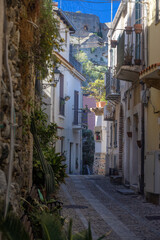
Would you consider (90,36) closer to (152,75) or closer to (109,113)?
(109,113)

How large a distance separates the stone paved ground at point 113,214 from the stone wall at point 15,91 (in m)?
1.42

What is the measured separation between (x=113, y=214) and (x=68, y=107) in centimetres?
1937

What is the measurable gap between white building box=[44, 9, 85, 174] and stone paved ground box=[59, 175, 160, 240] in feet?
32.6

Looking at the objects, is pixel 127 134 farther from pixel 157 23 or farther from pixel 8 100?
pixel 8 100

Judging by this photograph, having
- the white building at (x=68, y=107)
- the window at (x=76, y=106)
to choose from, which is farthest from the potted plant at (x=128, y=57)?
the window at (x=76, y=106)

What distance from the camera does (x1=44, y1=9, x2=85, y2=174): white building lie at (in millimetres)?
26072

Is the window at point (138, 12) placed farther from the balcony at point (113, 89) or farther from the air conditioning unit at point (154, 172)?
the air conditioning unit at point (154, 172)

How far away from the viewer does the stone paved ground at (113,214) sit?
335 inches

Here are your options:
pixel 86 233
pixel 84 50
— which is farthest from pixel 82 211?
pixel 84 50

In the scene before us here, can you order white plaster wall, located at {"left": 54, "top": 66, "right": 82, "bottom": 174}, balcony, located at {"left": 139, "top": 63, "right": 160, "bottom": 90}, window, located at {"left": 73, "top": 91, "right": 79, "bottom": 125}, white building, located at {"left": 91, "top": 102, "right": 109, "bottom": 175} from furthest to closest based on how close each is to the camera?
white building, located at {"left": 91, "top": 102, "right": 109, "bottom": 175}, window, located at {"left": 73, "top": 91, "right": 79, "bottom": 125}, white plaster wall, located at {"left": 54, "top": 66, "right": 82, "bottom": 174}, balcony, located at {"left": 139, "top": 63, "right": 160, "bottom": 90}

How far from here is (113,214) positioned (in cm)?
1109

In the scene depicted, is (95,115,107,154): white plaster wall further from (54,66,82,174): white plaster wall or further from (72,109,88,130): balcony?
(72,109,88,130): balcony

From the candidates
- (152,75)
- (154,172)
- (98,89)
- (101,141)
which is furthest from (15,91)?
(101,141)

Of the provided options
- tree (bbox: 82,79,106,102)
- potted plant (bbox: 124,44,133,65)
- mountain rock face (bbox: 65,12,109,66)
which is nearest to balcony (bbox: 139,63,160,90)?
potted plant (bbox: 124,44,133,65)
